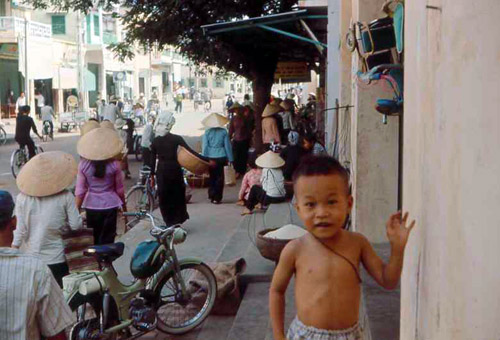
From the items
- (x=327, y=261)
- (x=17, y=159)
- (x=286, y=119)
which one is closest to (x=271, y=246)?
(x=327, y=261)

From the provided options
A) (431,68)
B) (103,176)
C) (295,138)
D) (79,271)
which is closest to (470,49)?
(431,68)

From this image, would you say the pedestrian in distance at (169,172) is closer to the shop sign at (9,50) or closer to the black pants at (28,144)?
the black pants at (28,144)

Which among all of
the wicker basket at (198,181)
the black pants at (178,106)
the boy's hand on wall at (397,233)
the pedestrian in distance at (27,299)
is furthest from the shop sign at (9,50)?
the boy's hand on wall at (397,233)

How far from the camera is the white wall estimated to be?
2.15 meters

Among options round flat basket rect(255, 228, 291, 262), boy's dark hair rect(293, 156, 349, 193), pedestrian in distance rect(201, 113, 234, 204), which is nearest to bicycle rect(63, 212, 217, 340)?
round flat basket rect(255, 228, 291, 262)

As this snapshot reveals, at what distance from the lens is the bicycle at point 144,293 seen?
5.50 meters

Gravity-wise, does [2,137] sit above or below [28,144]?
below

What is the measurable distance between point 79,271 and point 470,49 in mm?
4274

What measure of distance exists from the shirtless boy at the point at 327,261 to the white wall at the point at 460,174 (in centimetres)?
21

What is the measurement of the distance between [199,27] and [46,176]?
13316 millimetres

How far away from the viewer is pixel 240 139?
17422mm

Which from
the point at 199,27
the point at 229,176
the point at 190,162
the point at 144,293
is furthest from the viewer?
the point at 199,27

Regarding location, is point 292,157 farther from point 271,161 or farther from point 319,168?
point 319,168

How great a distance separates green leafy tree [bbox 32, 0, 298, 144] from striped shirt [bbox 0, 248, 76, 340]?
15067mm
